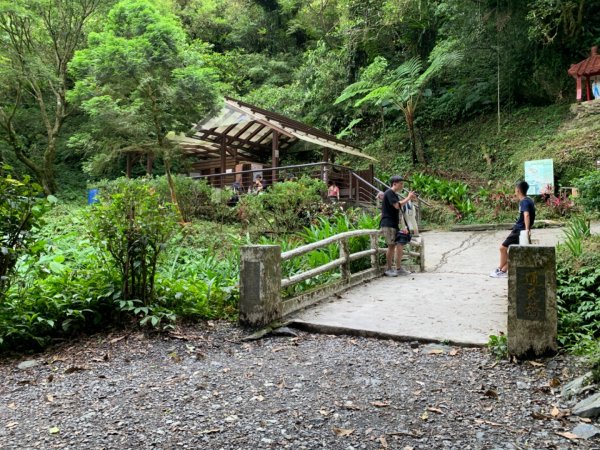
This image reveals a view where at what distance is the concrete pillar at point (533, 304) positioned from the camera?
11.4 feet

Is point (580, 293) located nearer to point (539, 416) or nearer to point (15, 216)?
point (539, 416)

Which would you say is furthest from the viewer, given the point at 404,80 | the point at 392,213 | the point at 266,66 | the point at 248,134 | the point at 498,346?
the point at 266,66

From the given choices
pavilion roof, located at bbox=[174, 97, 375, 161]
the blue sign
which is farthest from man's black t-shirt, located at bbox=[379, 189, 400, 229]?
the blue sign

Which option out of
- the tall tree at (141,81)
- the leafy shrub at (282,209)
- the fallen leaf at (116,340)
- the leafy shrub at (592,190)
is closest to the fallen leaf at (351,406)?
the fallen leaf at (116,340)

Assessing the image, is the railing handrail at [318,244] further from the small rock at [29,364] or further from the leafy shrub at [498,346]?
the small rock at [29,364]

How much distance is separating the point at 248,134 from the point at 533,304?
15.7m

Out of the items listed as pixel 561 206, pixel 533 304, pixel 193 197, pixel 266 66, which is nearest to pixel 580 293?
pixel 533 304

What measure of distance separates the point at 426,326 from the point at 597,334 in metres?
1.49

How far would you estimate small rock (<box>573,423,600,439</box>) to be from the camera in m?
2.50

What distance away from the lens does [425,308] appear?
5.16 meters

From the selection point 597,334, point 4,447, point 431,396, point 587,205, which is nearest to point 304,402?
point 431,396

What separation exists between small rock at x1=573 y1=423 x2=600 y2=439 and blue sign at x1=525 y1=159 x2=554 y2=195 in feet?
43.5

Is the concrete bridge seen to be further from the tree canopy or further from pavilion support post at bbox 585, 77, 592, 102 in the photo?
pavilion support post at bbox 585, 77, 592, 102

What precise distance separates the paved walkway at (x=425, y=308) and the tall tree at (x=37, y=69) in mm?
15719
